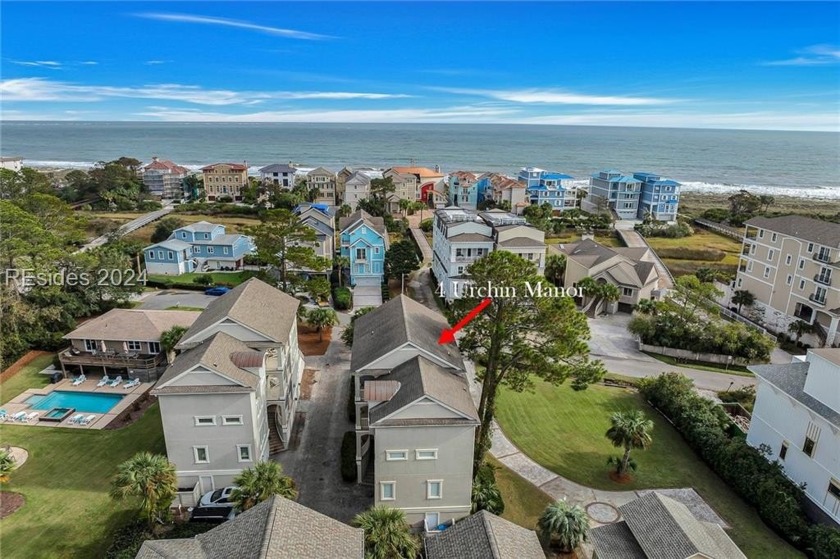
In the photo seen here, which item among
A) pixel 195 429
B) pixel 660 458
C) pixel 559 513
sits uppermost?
pixel 195 429

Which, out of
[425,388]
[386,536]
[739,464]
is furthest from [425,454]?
[739,464]

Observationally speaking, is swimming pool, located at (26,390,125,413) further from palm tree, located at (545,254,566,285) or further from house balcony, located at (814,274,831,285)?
house balcony, located at (814,274,831,285)

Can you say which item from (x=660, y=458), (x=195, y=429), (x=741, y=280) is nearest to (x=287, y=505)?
(x=195, y=429)

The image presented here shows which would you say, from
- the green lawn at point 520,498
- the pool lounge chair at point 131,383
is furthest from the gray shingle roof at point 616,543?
the pool lounge chair at point 131,383

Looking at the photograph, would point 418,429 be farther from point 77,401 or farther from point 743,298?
point 743,298

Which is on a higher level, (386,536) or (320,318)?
(320,318)

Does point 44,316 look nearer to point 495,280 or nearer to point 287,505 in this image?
point 287,505
